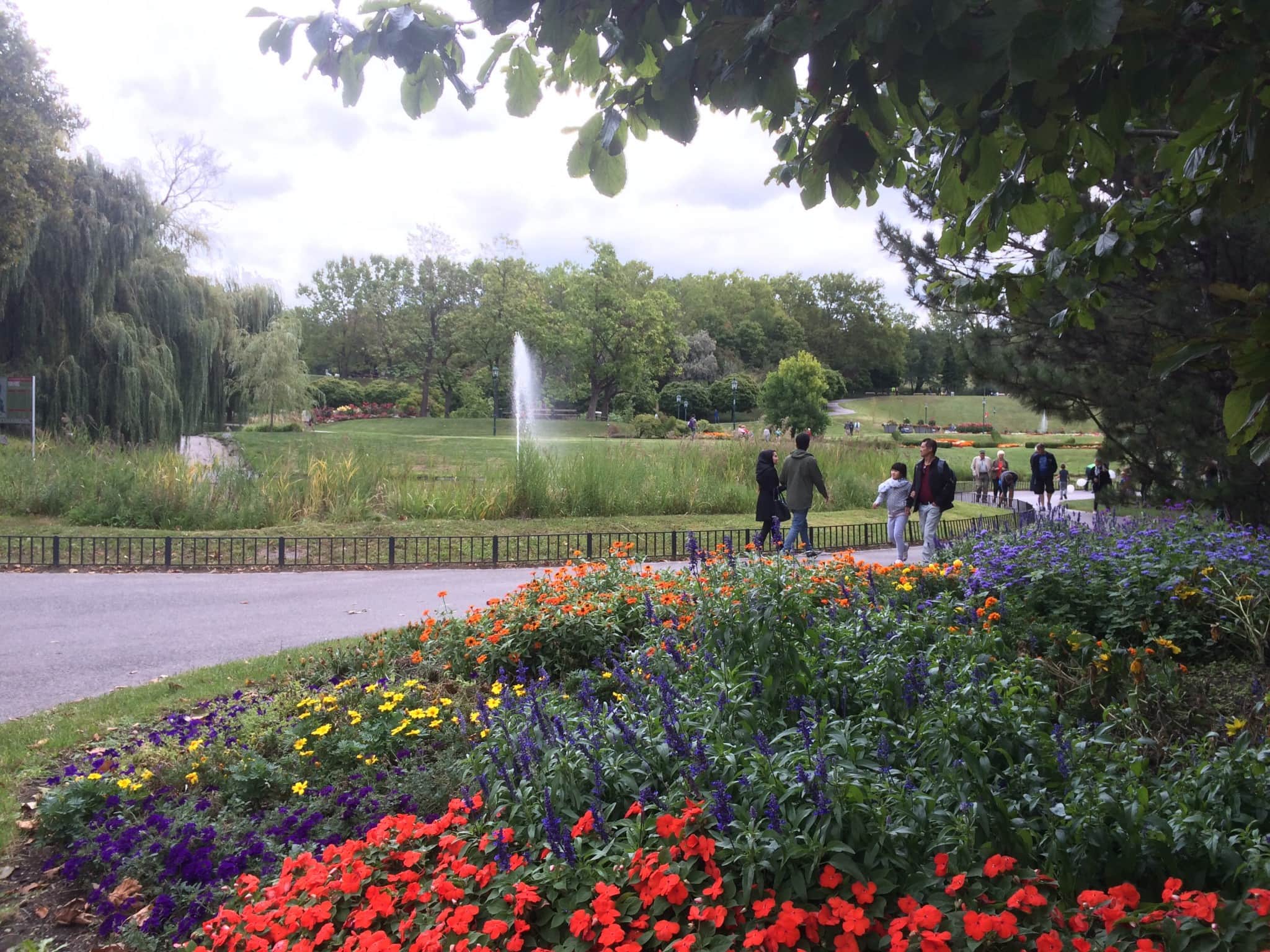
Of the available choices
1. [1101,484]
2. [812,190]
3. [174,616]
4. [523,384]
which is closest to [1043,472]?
[1101,484]

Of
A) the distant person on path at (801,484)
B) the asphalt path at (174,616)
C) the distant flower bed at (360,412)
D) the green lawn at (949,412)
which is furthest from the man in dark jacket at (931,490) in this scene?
the green lawn at (949,412)

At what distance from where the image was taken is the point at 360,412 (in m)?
55.8

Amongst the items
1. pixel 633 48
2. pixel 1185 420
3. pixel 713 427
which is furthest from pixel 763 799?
pixel 713 427

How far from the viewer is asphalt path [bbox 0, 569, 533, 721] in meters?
6.33

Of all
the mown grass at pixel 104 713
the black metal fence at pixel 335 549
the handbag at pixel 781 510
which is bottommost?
the mown grass at pixel 104 713

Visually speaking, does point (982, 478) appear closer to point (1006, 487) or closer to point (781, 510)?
point (1006, 487)

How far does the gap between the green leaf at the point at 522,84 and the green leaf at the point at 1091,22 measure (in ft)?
4.48

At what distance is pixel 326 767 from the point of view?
13.1 feet

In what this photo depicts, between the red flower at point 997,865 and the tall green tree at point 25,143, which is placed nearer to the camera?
the red flower at point 997,865

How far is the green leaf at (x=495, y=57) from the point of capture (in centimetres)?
239

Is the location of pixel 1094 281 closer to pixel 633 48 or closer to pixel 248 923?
pixel 633 48

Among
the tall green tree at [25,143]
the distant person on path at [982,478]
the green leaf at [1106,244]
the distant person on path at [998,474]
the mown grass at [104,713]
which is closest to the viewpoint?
the green leaf at [1106,244]

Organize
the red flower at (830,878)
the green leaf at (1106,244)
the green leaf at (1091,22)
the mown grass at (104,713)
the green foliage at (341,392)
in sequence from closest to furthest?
the green leaf at (1091,22)
the red flower at (830,878)
the green leaf at (1106,244)
the mown grass at (104,713)
the green foliage at (341,392)

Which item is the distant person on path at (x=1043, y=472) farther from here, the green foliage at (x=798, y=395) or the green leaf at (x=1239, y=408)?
the green foliage at (x=798, y=395)
